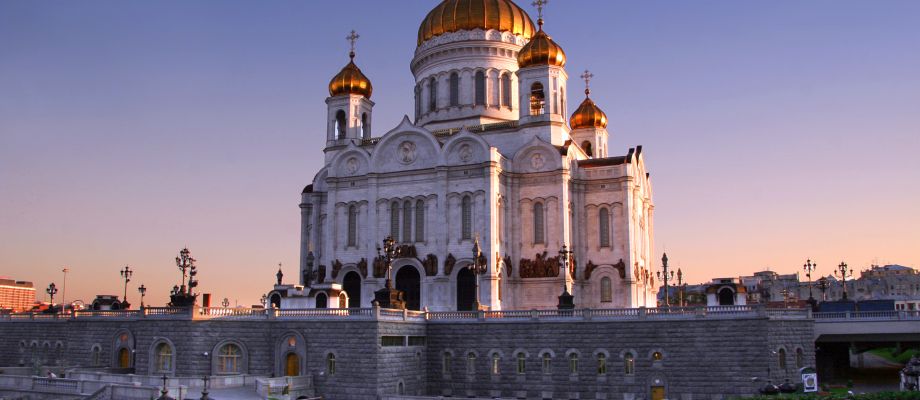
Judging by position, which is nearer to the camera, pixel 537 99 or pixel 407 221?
pixel 407 221

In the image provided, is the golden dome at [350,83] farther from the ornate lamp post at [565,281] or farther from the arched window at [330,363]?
the arched window at [330,363]

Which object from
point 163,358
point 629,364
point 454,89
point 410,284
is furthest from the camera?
point 454,89

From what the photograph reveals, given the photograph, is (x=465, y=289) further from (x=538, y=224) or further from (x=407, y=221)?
(x=538, y=224)

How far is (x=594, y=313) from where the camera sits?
38062mm

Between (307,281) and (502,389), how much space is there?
19.2 m

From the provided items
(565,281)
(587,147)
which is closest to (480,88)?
(587,147)

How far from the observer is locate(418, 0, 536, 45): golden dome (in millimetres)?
57438

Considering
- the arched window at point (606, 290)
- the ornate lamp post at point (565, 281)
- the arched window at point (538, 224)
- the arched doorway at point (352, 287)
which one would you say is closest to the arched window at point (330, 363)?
the ornate lamp post at point (565, 281)

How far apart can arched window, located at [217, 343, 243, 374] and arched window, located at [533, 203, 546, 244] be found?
1871cm

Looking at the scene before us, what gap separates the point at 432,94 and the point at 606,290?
18441 millimetres

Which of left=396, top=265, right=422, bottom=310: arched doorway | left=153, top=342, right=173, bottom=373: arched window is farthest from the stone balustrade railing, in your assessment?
left=396, top=265, right=422, bottom=310: arched doorway

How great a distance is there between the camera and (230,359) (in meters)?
38.9

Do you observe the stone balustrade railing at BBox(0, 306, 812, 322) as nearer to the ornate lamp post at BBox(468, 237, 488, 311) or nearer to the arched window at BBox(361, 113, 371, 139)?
the ornate lamp post at BBox(468, 237, 488, 311)

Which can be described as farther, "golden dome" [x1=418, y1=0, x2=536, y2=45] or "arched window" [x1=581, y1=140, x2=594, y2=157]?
"arched window" [x1=581, y1=140, x2=594, y2=157]
